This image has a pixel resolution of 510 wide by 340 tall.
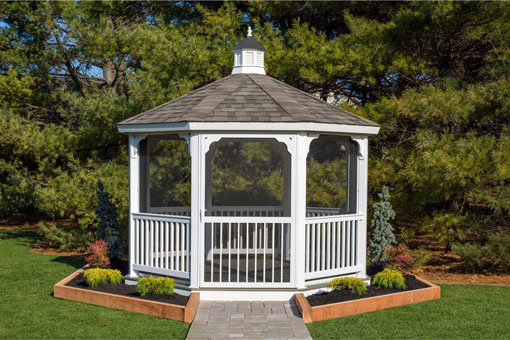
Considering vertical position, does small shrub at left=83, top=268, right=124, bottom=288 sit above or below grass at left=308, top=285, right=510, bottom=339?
above

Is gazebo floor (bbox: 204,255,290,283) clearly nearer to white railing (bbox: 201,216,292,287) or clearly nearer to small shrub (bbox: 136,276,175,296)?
white railing (bbox: 201,216,292,287)

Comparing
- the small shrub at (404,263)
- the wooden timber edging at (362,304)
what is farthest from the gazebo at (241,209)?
the wooden timber edging at (362,304)

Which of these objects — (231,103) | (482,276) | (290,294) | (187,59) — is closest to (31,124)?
(187,59)

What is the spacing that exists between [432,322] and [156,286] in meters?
3.78

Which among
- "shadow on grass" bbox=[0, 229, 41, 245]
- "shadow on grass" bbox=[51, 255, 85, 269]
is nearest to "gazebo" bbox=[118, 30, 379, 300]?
"shadow on grass" bbox=[51, 255, 85, 269]

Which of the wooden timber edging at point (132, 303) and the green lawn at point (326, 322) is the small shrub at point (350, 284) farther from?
the wooden timber edging at point (132, 303)

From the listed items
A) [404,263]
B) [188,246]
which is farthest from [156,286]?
[404,263]

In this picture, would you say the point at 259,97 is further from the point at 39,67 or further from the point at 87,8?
the point at 39,67

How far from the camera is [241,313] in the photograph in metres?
7.51

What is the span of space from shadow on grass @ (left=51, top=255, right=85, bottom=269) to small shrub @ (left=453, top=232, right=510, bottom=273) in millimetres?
7862

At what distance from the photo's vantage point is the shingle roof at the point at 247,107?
8.12m

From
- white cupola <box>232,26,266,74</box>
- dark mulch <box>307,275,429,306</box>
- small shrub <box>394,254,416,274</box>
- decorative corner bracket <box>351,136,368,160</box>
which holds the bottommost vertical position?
dark mulch <box>307,275,429,306</box>

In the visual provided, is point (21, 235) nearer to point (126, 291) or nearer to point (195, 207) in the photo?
point (126, 291)

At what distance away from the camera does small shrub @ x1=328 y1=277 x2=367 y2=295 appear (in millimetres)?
8250
